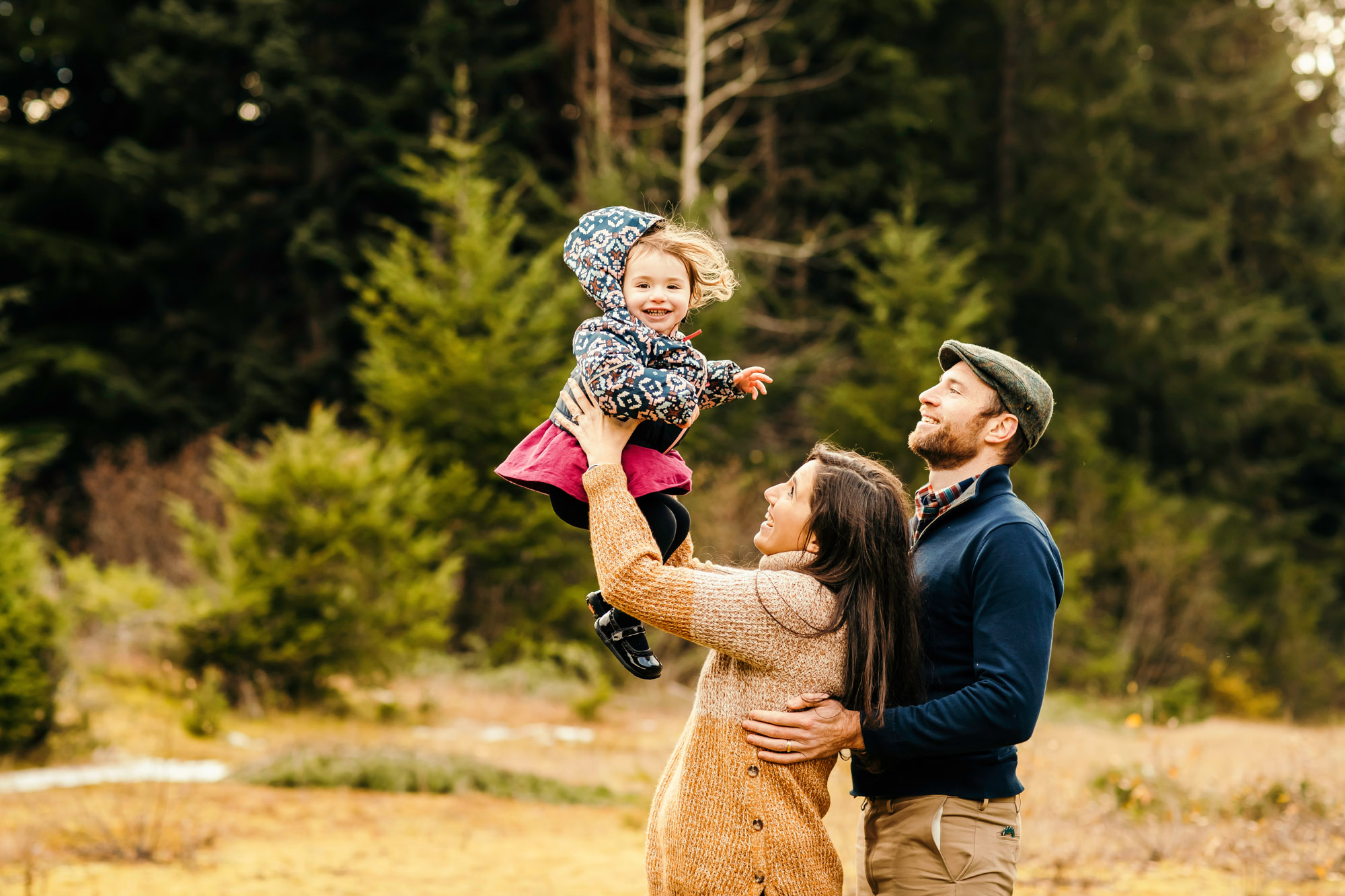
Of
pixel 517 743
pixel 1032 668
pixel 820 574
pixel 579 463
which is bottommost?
pixel 517 743

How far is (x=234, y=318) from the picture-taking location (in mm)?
19516

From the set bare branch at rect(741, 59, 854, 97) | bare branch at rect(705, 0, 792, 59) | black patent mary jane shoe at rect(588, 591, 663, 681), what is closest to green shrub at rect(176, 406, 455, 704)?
black patent mary jane shoe at rect(588, 591, 663, 681)

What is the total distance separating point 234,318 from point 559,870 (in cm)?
1548

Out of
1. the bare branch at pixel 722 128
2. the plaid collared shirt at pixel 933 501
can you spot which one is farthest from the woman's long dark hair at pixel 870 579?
the bare branch at pixel 722 128

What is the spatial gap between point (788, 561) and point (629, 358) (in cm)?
59

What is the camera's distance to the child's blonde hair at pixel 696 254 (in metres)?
2.76

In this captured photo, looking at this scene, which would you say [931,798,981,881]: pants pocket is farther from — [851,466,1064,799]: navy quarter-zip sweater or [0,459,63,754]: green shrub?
[0,459,63,754]: green shrub

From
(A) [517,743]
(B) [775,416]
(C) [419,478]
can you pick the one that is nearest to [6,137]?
(C) [419,478]

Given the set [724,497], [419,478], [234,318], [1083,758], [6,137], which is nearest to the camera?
[1083,758]

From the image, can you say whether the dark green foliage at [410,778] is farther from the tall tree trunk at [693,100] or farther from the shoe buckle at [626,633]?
the tall tree trunk at [693,100]

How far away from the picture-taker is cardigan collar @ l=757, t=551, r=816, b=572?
2.49m

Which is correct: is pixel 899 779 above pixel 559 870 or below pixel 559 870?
above

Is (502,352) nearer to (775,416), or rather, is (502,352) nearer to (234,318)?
(775,416)

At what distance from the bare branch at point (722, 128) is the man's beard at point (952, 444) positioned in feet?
50.0
